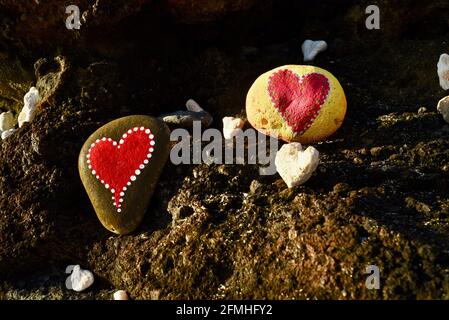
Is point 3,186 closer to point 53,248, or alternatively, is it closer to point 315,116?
point 53,248

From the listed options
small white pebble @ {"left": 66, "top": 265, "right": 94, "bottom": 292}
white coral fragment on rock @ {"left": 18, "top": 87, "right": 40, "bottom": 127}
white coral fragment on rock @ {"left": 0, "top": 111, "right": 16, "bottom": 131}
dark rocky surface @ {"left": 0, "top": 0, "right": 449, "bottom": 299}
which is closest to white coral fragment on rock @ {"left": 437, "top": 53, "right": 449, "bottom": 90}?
dark rocky surface @ {"left": 0, "top": 0, "right": 449, "bottom": 299}

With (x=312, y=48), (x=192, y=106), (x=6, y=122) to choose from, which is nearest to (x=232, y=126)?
(x=192, y=106)

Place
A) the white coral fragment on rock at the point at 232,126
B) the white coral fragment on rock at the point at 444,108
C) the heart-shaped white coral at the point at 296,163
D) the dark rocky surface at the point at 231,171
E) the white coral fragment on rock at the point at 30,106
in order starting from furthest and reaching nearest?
the white coral fragment on rock at the point at 30,106
the white coral fragment on rock at the point at 232,126
the white coral fragment on rock at the point at 444,108
the heart-shaped white coral at the point at 296,163
the dark rocky surface at the point at 231,171

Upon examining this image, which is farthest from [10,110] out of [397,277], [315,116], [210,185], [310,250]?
[397,277]

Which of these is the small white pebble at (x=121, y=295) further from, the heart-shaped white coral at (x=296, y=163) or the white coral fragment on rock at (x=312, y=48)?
the white coral fragment on rock at (x=312, y=48)

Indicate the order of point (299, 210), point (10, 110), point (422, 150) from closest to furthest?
point (299, 210) → point (422, 150) → point (10, 110)

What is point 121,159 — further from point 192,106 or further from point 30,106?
point 30,106

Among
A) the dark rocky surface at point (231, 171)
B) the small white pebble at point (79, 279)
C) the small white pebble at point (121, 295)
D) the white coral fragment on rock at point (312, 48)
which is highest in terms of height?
the white coral fragment on rock at point (312, 48)

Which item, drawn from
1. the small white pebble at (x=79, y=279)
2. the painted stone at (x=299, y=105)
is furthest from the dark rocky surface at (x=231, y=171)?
the painted stone at (x=299, y=105)
